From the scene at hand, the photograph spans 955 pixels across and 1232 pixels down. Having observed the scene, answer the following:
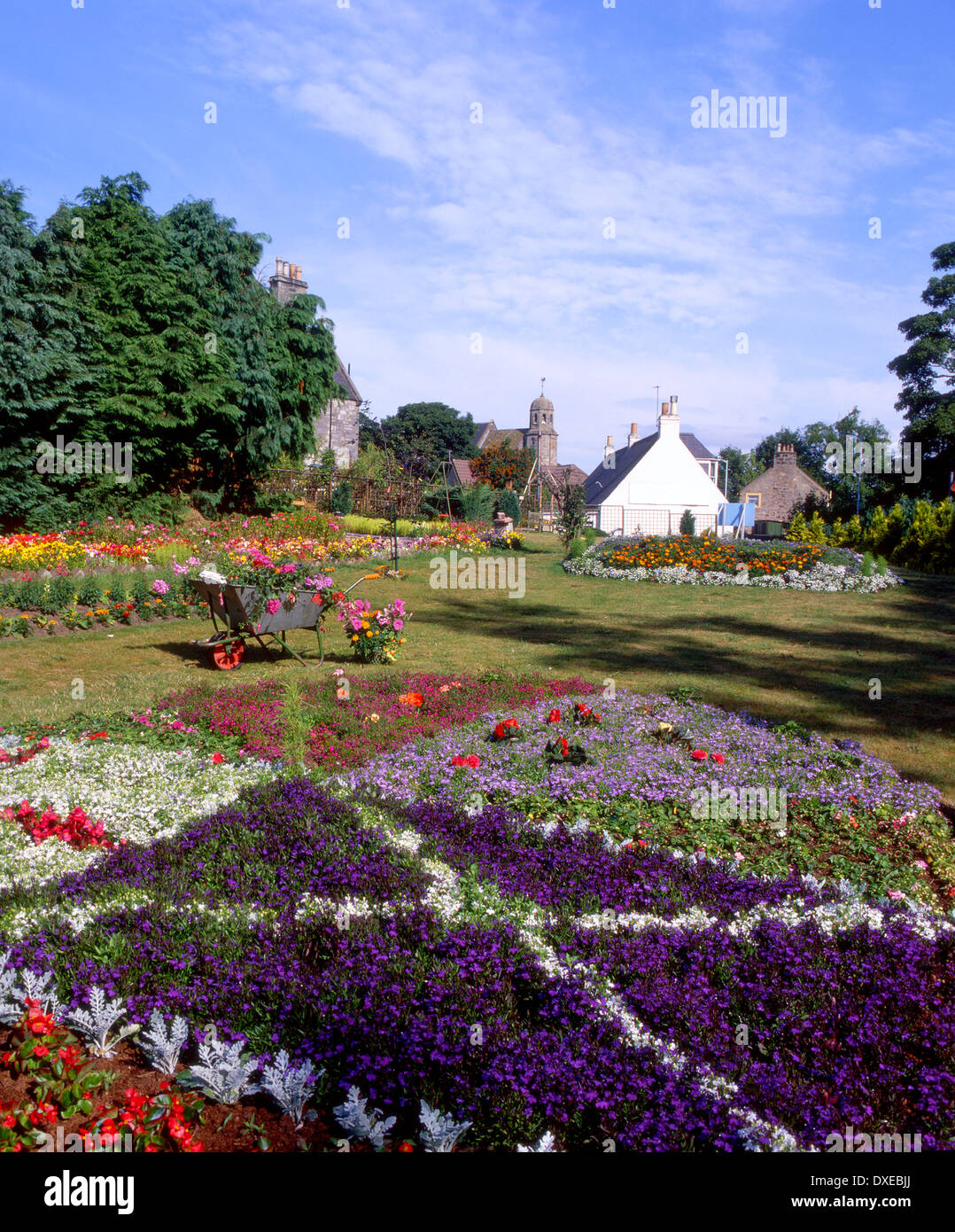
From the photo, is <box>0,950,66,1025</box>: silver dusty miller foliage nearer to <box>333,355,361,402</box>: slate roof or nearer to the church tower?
<box>333,355,361,402</box>: slate roof

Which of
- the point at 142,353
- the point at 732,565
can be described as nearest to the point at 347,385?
the point at 142,353

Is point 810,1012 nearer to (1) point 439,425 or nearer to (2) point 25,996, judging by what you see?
(2) point 25,996

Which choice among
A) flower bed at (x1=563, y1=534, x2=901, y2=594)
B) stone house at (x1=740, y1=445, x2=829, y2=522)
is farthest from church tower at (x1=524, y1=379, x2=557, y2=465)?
flower bed at (x1=563, y1=534, x2=901, y2=594)

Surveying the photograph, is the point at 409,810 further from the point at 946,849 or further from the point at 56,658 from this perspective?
the point at 56,658

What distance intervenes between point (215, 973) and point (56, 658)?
23.9ft

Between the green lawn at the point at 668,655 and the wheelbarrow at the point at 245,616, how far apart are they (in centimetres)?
22

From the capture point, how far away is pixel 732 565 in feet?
61.4

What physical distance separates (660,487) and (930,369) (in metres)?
13.9

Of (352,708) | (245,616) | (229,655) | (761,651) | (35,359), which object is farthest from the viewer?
(35,359)

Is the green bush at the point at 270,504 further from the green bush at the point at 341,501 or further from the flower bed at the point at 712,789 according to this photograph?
the flower bed at the point at 712,789

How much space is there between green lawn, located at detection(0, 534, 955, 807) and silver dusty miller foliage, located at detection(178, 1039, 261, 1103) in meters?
4.57

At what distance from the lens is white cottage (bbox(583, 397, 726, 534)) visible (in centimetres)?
4162

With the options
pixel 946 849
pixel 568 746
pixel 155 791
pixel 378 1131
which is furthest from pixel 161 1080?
pixel 946 849

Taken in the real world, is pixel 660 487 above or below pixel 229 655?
above
